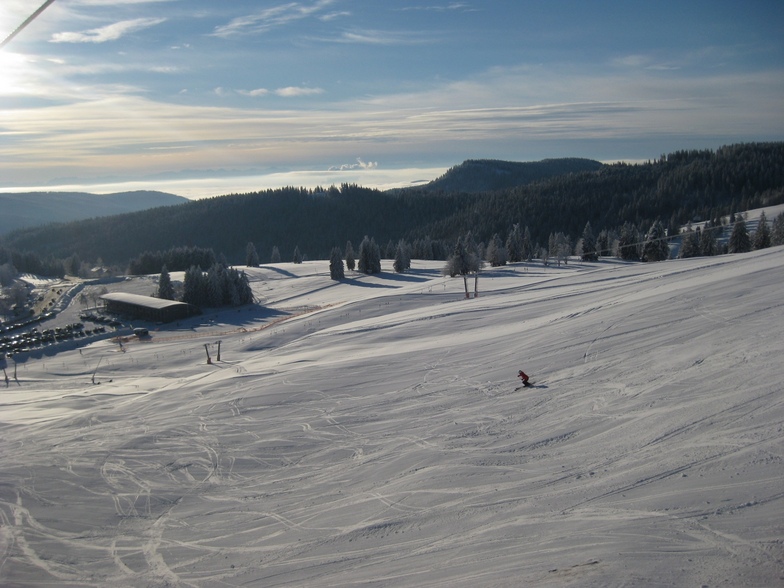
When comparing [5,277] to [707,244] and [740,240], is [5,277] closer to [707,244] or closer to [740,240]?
[707,244]

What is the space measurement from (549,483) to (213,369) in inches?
806

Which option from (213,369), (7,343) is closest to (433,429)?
(213,369)

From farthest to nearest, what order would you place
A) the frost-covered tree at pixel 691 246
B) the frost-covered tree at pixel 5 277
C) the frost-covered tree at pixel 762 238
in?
the frost-covered tree at pixel 5 277 → the frost-covered tree at pixel 691 246 → the frost-covered tree at pixel 762 238

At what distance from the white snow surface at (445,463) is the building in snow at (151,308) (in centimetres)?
2965

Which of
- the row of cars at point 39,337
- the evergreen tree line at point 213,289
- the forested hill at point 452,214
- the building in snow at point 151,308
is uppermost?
the forested hill at point 452,214

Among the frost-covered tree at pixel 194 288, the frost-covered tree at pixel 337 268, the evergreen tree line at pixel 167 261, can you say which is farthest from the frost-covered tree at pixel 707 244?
the evergreen tree line at pixel 167 261

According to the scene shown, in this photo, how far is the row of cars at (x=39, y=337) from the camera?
136 feet

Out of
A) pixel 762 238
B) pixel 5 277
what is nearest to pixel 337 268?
pixel 762 238

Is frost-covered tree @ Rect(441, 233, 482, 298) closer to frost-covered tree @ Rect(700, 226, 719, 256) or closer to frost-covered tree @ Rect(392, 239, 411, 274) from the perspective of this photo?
frost-covered tree @ Rect(392, 239, 411, 274)

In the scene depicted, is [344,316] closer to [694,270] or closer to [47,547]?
[694,270]

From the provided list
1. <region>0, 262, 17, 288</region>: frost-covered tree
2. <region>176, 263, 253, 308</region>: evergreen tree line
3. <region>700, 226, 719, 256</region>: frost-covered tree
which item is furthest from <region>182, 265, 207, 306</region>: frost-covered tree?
<region>700, 226, 719, 256</region>: frost-covered tree

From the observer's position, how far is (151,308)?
175 ft

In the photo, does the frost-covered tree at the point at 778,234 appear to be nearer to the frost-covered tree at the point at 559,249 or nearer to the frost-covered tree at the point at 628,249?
the frost-covered tree at the point at 628,249

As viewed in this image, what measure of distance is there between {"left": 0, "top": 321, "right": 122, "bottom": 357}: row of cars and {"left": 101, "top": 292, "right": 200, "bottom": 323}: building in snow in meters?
3.05
